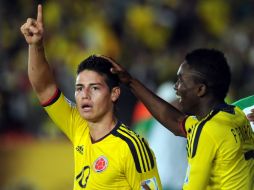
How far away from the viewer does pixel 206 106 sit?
620cm

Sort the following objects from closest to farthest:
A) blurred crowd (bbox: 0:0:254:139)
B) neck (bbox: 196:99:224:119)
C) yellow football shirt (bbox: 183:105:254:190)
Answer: yellow football shirt (bbox: 183:105:254:190), neck (bbox: 196:99:224:119), blurred crowd (bbox: 0:0:254:139)

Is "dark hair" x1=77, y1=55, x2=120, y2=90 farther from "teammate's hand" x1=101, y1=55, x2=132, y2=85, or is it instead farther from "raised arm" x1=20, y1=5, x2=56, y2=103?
"raised arm" x1=20, y1=5, x2=56, y2=103

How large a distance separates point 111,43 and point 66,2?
1314 millimetres

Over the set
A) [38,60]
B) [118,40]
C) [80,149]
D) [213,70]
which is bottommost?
[80,149]

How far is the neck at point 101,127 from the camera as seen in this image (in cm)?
620

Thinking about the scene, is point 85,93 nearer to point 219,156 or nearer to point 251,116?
point 219,156

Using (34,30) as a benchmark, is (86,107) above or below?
below

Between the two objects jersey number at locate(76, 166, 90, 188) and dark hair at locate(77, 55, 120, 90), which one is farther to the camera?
dark hair at locate(77, 55, 120, 90)

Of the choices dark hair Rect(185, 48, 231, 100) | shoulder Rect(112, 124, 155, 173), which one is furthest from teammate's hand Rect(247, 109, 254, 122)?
shoulder Rect(112, 124, 155, 173)

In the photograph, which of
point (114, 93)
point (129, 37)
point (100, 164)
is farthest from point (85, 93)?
point (129, 37)

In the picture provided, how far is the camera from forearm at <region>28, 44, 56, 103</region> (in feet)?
20.7

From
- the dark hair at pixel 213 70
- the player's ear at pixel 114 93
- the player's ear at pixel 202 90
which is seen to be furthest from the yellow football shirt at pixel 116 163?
the dark hair at pixel 213 70

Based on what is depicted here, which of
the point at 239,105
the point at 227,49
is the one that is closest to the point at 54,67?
the point at 227,49

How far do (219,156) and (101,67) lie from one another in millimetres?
1111
